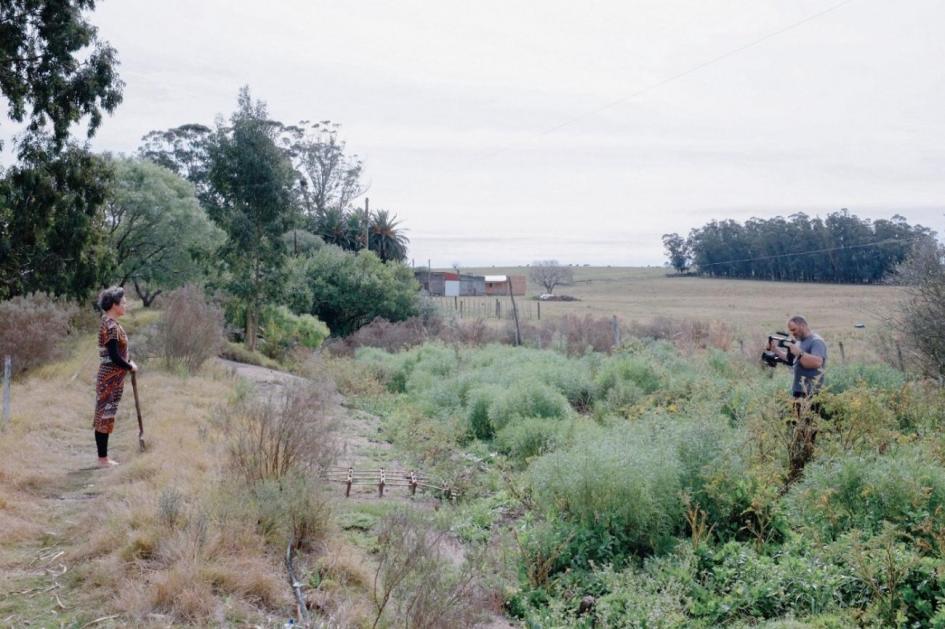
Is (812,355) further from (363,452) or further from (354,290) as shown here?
(354,290)

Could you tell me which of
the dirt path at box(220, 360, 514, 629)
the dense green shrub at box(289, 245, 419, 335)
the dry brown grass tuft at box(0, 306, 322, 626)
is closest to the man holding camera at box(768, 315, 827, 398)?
the dirt path at box(220, 360, 514, 629)

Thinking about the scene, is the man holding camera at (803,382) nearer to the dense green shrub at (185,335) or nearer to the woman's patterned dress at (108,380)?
the woman's patterned dress at (108,380)

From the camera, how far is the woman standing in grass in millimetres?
7891

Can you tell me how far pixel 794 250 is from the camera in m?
55.3

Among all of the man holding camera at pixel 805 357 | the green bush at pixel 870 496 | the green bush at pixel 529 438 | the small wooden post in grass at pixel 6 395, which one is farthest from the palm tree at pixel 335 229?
the green bush at pixel 870 496

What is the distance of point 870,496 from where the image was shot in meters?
6.27

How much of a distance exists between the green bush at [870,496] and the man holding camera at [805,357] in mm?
1895

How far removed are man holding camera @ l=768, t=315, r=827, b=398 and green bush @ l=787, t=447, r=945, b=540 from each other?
190cm

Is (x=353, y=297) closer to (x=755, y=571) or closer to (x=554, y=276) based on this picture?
(x=755, y=571)

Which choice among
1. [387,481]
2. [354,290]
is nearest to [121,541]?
[387,481]

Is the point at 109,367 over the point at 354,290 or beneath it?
beneath

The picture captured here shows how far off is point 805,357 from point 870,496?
2479mm

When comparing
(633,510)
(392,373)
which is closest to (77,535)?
(633,510)

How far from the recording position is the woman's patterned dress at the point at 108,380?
7883 millimetres
